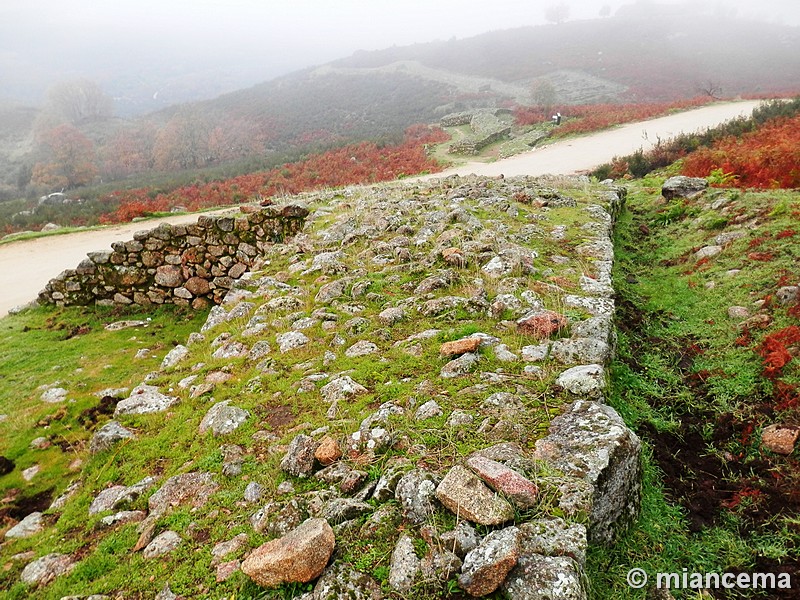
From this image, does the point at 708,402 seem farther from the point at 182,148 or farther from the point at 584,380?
the point at 182,148

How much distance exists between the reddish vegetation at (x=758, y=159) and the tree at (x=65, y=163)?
212 feet

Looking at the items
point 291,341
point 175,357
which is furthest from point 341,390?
point 175,357

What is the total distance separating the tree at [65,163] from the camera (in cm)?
5306

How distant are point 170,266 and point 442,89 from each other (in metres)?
68.4

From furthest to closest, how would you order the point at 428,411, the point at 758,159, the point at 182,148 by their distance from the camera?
1. the point at 182,148
2. the point at 758,159
3. the point at 428,411

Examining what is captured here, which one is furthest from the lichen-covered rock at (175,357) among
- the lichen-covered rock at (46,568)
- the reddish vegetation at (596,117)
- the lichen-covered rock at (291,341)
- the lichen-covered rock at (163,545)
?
the reddish vegetation at (596,117)

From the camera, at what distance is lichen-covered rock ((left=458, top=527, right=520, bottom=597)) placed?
219cm

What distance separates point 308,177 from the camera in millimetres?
27859

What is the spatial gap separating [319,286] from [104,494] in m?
3.91

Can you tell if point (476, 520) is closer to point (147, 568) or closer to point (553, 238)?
point (147, 568)

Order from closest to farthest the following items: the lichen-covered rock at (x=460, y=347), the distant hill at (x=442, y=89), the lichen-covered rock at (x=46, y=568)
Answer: the lichen-covered rock at (x=46, y=568), the lichen-covered rock at (x=460, y=347), the distant hill at (x=442, y=89)

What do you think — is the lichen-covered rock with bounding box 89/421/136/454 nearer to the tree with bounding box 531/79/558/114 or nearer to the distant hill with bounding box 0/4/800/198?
the distant hill with bounding box 0/4/800/198

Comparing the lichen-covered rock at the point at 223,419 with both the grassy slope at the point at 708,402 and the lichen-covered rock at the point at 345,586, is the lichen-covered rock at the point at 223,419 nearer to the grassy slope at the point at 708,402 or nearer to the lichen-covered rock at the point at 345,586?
the lichen-covered rock at the point at 345,586

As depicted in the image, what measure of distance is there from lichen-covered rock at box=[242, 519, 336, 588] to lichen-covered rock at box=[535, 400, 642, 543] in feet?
4.94
